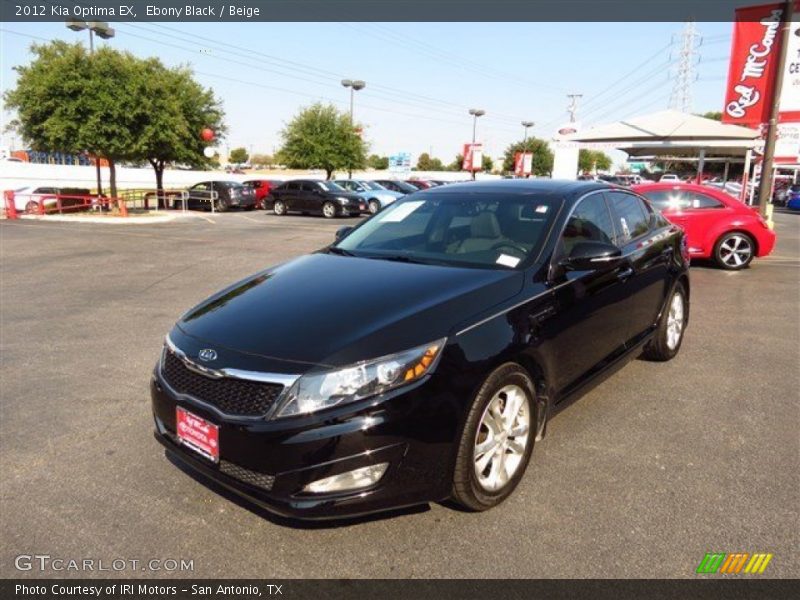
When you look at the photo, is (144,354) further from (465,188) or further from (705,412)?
(705,412)

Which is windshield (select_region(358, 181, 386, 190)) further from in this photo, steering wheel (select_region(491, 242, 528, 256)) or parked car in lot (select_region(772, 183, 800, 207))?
steering wheel (select_region(491, 242, 528, 256))

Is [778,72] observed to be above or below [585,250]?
above

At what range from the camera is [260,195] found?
30359 mm

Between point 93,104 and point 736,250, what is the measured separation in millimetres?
21965

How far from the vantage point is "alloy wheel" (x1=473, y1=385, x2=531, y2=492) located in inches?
111

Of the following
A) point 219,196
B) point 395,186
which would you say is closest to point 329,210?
point 395,186

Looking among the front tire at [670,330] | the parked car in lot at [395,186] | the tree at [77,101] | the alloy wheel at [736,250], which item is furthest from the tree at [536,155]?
the front tire at [670,330]

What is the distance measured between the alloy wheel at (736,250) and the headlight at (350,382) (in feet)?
32.9

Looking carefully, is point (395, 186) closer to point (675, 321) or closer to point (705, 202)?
point (705, 202)

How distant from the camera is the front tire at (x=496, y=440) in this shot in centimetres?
267

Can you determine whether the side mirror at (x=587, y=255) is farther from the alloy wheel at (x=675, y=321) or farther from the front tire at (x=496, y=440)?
the alloy wheel at (x=675, y=321)
